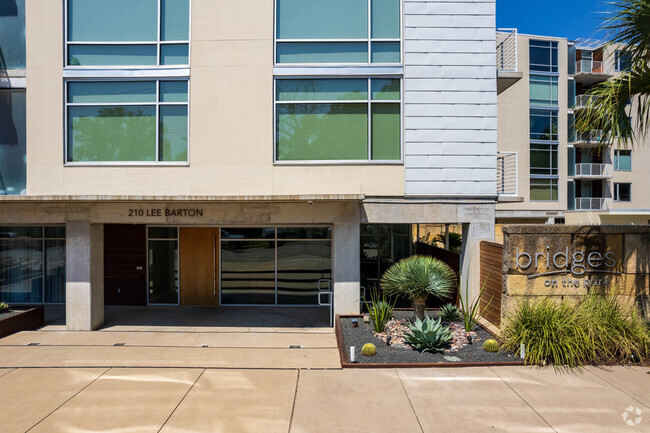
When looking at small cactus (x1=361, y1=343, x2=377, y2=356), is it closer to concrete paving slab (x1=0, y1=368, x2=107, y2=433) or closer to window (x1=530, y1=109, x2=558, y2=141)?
concrete paving slab (x1=0, y1=368, x2=107, y2=433)

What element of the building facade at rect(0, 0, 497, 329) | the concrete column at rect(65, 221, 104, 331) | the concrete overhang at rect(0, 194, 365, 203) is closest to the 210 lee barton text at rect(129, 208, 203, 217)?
the building facade at rect(0, 0, 497, 329)

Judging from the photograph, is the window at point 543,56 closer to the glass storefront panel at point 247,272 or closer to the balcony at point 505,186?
the balcony at point 505,186

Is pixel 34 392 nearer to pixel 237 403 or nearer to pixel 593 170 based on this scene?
pixel 237 403

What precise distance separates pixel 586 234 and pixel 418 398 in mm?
5444

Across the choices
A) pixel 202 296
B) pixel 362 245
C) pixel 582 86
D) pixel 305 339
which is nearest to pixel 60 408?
pixel 305 339

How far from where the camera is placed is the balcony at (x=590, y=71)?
3425 cm

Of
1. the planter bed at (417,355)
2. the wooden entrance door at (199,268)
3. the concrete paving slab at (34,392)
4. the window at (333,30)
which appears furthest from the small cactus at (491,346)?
the wooden entrance door at (199,268)

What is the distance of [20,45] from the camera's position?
10195 millimetres

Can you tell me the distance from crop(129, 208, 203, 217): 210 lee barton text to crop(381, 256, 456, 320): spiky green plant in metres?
5.02

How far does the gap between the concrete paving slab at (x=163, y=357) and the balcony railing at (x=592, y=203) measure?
111 feet

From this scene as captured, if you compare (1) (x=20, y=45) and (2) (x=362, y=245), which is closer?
(1) (x=20, y=45)

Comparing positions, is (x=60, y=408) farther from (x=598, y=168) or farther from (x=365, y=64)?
(x=598, y=168)

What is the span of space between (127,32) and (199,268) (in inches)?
286

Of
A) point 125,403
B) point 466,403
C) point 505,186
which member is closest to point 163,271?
point 125,403
